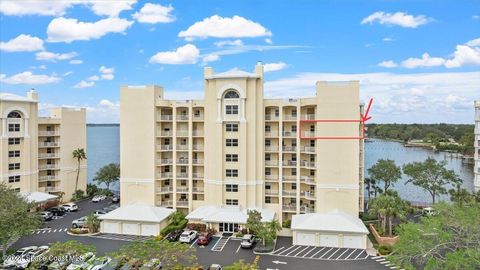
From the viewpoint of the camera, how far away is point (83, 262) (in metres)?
27.4

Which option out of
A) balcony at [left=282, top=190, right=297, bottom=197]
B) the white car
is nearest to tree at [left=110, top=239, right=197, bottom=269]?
the white car

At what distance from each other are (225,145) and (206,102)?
531cm

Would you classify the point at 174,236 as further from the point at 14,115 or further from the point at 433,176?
the point at 433,176

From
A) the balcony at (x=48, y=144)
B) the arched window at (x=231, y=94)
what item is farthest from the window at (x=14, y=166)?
the arched window at (x=231, y=94)

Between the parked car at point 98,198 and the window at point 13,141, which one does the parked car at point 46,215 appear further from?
the window at point 13,141

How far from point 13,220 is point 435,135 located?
15117 centimetres

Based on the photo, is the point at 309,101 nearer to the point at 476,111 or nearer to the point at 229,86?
the point at 229,86

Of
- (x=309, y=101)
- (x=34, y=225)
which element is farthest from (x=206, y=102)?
(x=34, y=225)

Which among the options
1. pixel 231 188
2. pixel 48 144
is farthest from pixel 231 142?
pixel 48 144

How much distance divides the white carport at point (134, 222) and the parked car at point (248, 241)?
9.42 meters

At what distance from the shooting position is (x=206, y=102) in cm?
4272

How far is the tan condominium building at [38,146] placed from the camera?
46.8 m

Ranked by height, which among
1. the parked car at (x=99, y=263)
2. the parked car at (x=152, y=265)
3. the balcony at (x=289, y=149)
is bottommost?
the parked car at (x=99, y=263)

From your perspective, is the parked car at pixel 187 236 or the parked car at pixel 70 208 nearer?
the parked car at pixel 187 236
